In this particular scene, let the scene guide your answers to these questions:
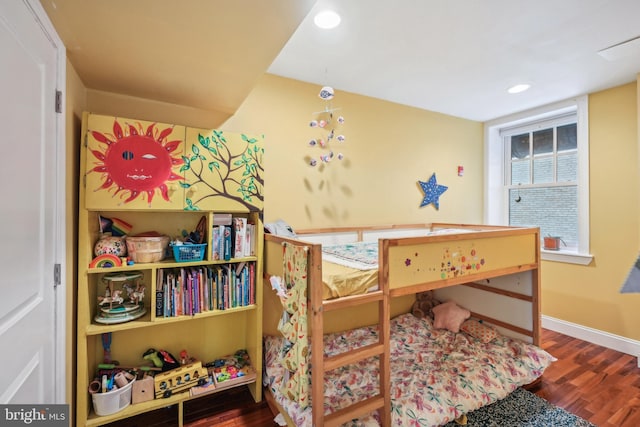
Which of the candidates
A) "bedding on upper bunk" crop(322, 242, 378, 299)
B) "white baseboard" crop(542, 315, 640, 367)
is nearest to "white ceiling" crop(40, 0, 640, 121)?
"bedding on upper bunk" crop(322, 242, 378, 299)

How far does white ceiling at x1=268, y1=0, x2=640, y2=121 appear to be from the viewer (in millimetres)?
1616

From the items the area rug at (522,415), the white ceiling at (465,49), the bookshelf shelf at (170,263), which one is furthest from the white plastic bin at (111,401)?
the white ceiling at (465,49)

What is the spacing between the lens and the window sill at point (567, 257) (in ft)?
9.16

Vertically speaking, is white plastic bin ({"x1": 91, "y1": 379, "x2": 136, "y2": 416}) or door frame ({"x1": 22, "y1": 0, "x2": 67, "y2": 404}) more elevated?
door frame ({"x1": 22, "y1": 0, "x2": 67, "y2": 404})

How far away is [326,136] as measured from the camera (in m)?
2.59

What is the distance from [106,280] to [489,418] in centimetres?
243

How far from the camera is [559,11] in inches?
64.4

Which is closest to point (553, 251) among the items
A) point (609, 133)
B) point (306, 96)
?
point (609, 133)

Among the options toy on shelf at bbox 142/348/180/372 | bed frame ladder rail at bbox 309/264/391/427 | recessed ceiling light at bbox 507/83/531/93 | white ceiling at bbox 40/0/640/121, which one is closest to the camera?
white ceiling at bbox 40/0/640/121

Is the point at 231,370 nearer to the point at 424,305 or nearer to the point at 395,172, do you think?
the point at 424,305

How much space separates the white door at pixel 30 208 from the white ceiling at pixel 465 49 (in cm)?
125

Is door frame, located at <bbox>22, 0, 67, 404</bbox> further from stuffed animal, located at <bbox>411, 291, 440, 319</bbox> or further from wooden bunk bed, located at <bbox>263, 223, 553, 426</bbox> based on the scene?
stuffed animal, located at <bbox>411, 291, 440, 319</bbox>

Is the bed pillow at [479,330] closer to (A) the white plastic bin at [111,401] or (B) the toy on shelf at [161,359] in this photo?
(B) the toy on shelf at [161,359]

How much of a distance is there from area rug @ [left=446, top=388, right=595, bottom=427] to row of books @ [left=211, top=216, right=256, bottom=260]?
159 cm
